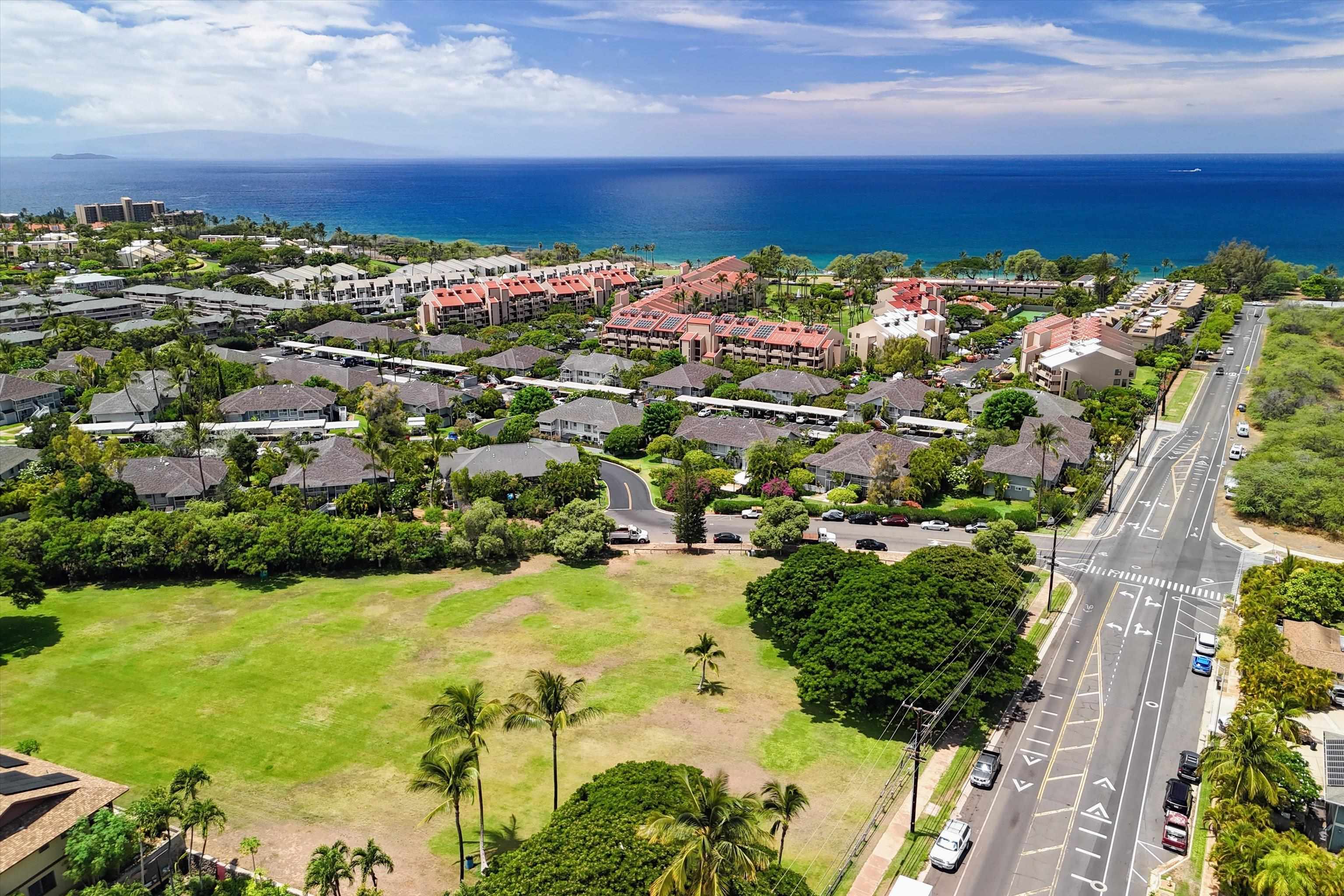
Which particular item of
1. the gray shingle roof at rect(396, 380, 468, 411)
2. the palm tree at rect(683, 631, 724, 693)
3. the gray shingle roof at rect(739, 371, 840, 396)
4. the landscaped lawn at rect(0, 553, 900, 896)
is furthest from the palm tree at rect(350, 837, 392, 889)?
the gray shingle roof at rect(739, 371, 840, 396)

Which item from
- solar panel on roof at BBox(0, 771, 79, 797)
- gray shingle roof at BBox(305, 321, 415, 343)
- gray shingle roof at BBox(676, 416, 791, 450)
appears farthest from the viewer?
gray shingle roof at BBox(305, 321, 415, 343)

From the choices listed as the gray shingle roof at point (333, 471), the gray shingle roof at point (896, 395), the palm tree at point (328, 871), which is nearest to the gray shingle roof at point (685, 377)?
the gray shingle roof at point (896, 395)

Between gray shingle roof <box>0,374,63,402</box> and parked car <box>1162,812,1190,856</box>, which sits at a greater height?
gray shingle roof <box>0,374,63,402</box>

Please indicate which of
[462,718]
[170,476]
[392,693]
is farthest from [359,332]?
[462,718]

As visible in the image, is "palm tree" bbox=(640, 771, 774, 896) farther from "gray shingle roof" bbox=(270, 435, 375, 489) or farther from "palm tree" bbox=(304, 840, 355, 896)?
"gray shingle roof" bbox=(270, 435, 375, 489)

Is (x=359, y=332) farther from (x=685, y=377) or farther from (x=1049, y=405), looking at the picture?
(x=1049, y=405)
